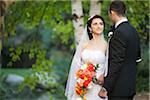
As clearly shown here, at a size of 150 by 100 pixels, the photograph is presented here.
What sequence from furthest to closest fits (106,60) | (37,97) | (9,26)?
(37,97), (9,26), (106,60)

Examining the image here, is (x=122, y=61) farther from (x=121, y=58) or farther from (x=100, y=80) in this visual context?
(x=100, y=80)

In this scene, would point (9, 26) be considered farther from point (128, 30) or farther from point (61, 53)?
point (61, 53)

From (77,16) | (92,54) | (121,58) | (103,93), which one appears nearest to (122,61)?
(121,58)

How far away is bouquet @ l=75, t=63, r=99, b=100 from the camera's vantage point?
538cm

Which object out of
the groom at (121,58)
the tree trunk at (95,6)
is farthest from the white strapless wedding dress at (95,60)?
the tree trunk at (95,6)

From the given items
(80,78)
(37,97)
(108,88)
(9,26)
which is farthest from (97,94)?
(37,97)

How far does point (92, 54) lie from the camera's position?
5.49m

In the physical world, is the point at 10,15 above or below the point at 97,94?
above

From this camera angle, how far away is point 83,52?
559 cm

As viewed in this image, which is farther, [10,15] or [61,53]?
[61,53]

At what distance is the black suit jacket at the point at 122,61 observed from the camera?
4.77 metres

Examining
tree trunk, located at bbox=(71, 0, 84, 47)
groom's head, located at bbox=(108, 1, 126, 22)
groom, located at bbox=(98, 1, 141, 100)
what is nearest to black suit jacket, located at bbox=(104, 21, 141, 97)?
groom, located at bbox=(98, 1, 141, 100)

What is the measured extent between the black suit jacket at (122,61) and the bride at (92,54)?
41 centimetres

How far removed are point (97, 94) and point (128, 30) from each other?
109cm
